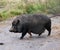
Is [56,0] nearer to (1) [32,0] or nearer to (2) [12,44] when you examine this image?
(1) [32,0]

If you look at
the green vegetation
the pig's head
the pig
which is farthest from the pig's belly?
the green vegetation

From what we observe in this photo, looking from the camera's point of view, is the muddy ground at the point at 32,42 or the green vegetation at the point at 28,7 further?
the green vegetation at the point at 28,7

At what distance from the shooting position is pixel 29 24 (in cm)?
1179

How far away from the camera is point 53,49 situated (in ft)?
31.9

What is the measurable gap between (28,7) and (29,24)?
1018 cm

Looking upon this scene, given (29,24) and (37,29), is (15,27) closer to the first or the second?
(29,24)

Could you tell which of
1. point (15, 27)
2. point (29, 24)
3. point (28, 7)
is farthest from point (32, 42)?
point (28, 7)

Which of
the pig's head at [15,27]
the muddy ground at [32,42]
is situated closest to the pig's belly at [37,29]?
the muddy ground at [32,42]

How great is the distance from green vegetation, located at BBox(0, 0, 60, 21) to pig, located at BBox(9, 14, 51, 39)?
28.3ft

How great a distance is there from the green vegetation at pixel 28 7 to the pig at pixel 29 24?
8.63 metres

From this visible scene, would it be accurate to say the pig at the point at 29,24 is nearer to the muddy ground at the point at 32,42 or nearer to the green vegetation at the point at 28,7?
the muddy ground at the point at 32,42

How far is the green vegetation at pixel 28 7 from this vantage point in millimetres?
21244

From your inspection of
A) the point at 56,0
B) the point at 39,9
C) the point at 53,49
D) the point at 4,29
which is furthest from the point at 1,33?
the point at 56,0

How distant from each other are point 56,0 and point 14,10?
4.02 m
